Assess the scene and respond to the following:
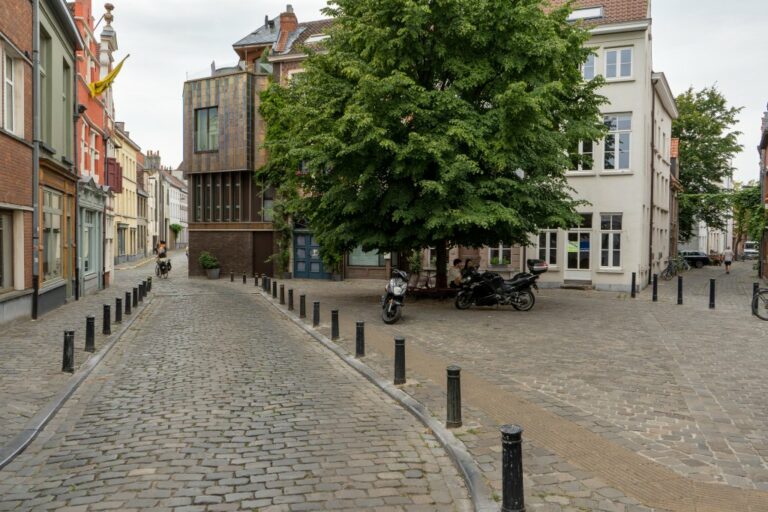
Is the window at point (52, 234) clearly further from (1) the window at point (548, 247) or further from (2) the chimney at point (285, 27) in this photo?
(2) the chimney at point (285, 27)

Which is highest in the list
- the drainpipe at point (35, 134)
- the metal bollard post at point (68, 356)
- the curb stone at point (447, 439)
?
the drainpipe at point (35, 134)

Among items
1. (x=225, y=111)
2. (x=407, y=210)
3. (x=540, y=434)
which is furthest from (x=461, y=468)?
(x=225, y=111)

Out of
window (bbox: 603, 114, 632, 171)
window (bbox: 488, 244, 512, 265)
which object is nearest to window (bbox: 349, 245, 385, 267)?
window (bbox: 488, 244, 512, 265)

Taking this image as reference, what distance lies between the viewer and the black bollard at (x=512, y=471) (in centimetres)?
430

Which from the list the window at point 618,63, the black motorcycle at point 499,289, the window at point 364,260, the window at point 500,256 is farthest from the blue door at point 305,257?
the black motorcycle at point 499,289

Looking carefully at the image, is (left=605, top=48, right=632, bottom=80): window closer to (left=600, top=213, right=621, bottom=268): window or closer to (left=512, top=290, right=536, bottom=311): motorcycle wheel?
(left=600, top=213, right=621, bottom=268): window

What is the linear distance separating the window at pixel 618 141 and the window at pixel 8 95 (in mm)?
20069

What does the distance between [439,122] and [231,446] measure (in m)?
12.3

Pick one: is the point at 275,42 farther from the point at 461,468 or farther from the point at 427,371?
the point at 461,468

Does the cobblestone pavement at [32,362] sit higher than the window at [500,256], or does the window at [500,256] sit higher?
the window at [500,256]

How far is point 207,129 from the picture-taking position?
3641cm

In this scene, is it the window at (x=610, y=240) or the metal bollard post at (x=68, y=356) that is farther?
the window at (x=610, y=240)

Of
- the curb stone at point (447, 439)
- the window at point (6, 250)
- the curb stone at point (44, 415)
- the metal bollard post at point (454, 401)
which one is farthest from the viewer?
the window at point (6, 250)

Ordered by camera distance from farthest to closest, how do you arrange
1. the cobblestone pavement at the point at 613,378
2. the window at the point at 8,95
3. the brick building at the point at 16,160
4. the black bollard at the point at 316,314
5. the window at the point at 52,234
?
the window at the point at 52,234 < the black bollard at the point at 316,314 < the window at the point at 8,95 < the brick building at the point at 16,160 < the cobblestone pavement at the point at 613,378
